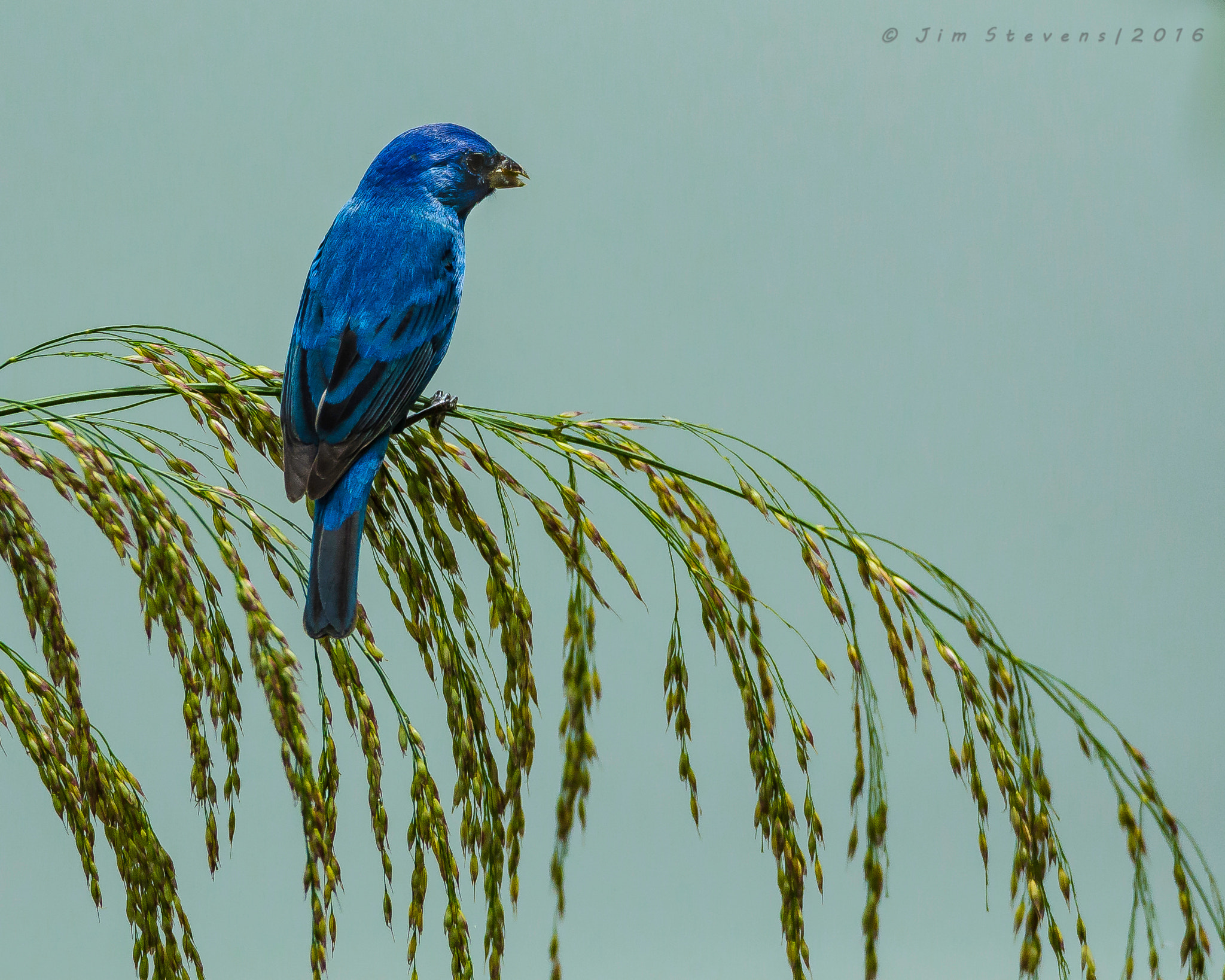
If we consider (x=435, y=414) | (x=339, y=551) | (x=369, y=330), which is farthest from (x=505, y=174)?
(x=339, y=551)

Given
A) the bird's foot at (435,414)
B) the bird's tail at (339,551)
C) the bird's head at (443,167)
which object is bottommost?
the bird's tail at (339,551)

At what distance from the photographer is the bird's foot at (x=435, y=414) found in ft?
4.24

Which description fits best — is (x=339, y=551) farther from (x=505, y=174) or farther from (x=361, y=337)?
(x=505, y=174)

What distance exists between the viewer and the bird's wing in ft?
4.09


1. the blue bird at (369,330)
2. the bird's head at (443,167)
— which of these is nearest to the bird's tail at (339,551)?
the blue bird at (369,330)

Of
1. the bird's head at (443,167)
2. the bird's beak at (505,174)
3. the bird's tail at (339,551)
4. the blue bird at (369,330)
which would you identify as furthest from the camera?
the bird's beak at (505,174)

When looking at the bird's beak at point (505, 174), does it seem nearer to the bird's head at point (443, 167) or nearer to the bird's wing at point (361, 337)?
the bird's head at point (443, 167)

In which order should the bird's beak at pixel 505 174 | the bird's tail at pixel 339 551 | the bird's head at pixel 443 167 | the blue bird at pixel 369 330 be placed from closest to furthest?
the bird's tail at pixel 339 551 → the blue bird at pixel 369 330 → the bird's head at pixel 443 167 → the bird's beak at pixel 505 174

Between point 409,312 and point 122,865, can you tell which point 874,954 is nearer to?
point 122,865

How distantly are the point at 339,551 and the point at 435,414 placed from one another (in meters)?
0.26

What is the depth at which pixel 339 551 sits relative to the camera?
116 centimetres

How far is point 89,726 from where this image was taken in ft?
3.16

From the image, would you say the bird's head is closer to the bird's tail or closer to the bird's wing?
the bird's wing

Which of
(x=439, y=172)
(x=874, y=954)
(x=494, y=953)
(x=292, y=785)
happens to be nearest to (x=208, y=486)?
(x=292, y=785)
